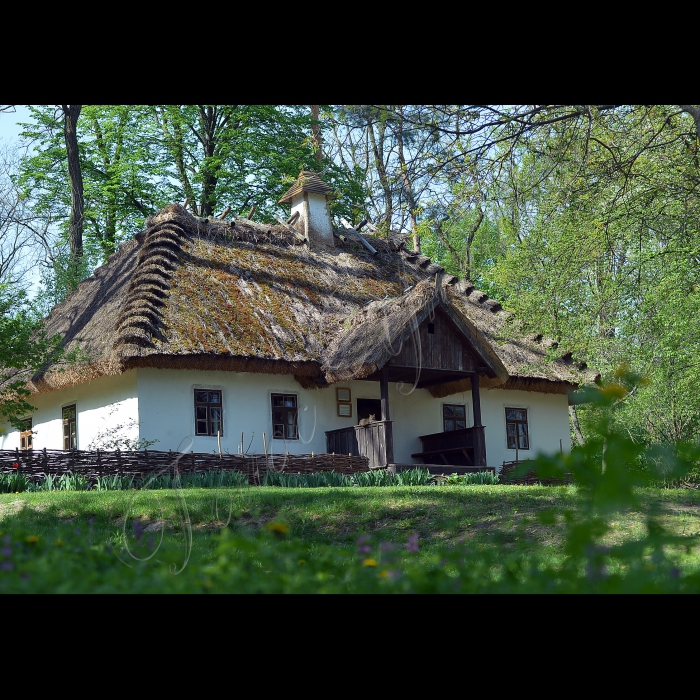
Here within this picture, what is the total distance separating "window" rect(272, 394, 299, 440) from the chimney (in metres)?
5.53

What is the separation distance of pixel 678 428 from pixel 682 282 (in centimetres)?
522

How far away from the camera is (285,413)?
754 inches

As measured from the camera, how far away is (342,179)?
2914 cm

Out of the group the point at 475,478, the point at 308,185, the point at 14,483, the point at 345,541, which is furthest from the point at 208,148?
the point at 345,541

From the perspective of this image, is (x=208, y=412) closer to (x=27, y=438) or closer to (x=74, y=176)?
(x=27, y=438)

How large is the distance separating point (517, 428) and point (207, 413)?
801 centimetres

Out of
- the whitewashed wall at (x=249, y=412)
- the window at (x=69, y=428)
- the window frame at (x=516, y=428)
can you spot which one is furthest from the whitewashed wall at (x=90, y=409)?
the window frame at (x=516, y=428)

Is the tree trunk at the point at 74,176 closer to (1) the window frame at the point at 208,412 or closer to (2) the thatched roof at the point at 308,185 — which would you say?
(2) the thatched roof at the point at 308,185

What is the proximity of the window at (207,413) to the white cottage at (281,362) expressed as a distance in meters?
0.03

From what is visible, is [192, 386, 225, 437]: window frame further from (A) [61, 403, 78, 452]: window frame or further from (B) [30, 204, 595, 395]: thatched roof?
(A) [61, 403, 78, 452]: window frame

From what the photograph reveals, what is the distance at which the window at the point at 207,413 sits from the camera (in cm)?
1800
